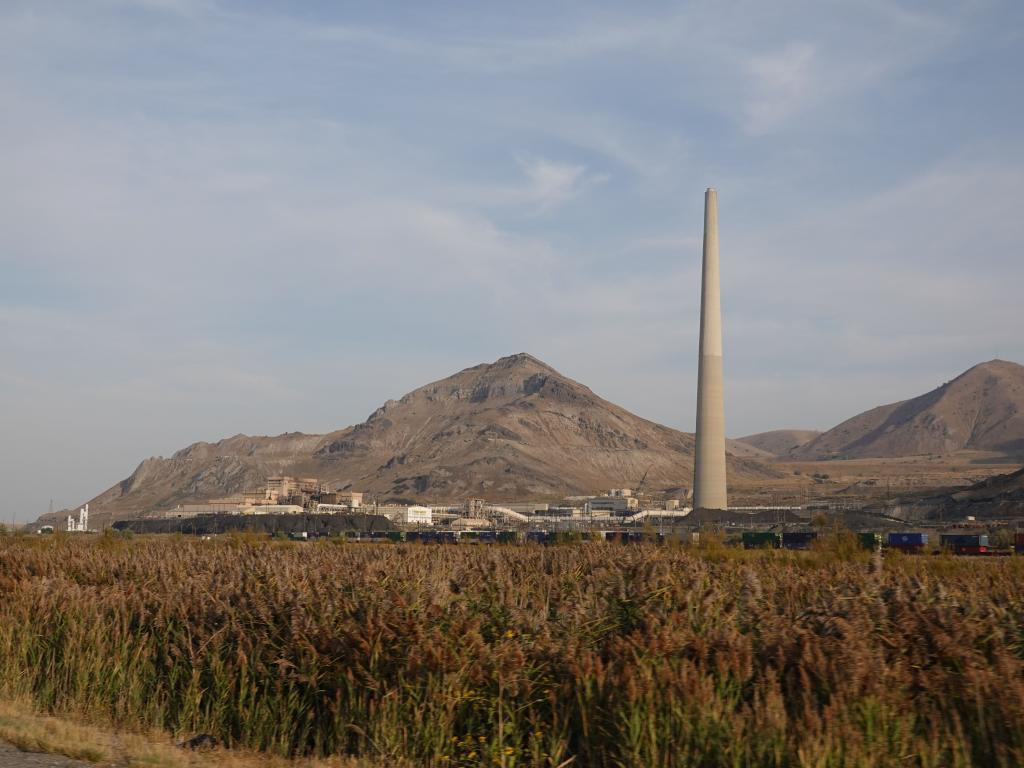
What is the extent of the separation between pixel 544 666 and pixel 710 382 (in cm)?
9995

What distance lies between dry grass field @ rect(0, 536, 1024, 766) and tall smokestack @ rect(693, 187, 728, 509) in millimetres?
89583

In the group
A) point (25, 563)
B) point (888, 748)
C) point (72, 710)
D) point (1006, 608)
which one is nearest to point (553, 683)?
point (888, 748)

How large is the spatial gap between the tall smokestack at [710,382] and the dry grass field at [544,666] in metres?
89.6

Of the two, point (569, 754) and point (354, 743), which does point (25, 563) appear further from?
point (569, 754)

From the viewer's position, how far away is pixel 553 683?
15.2 meters

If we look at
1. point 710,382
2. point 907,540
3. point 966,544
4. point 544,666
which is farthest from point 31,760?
point 710,382

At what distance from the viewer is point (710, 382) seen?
113m

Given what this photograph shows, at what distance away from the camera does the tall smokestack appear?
109 m

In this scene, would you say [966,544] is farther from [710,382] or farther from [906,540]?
[710,382]

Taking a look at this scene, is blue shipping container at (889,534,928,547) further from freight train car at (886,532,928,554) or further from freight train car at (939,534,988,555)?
freight train car at (939,534,988,555)

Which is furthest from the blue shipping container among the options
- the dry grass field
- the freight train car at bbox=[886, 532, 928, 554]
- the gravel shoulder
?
the gravel shoulder

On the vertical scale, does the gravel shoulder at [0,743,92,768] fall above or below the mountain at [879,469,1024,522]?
below

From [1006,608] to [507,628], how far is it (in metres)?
7.86

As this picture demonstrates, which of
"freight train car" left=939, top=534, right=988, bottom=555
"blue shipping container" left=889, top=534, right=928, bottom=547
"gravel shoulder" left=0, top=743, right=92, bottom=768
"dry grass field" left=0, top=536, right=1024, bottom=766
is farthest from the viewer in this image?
"blue shipping container" left=889, top=534, right=928, bottom=547
